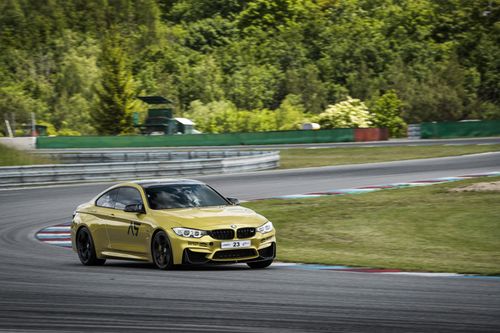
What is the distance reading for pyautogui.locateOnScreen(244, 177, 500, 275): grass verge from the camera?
46.9ft

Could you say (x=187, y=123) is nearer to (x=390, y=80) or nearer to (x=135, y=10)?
(x=390, y=80)

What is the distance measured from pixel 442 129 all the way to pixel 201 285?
53.2m

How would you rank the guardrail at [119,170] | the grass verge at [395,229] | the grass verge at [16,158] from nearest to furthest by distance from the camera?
1. the grass verge at [395,229]
2. the guardrail at [119,170]
3. the grass verge at [16,158]

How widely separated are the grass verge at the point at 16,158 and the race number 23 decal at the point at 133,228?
27.5 metres

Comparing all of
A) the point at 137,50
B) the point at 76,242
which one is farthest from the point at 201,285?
the point at 137,50

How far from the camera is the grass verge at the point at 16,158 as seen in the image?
4066cm

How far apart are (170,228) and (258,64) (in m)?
103

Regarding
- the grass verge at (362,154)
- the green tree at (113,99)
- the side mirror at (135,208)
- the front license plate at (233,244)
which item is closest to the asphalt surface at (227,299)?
the front license plate at (233,244)

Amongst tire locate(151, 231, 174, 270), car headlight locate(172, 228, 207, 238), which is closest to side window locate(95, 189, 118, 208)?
tire locate(151, 231, 174, 270)

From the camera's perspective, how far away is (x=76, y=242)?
1486cm

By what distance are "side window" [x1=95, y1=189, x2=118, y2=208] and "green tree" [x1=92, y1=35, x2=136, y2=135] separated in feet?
258

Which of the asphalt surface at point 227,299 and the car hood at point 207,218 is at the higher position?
the car hood at point 207,218

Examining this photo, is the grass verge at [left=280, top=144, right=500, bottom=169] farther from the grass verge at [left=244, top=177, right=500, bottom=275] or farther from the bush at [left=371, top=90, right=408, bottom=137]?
the bush at [left=371, top=90, right=408, bottom=137]

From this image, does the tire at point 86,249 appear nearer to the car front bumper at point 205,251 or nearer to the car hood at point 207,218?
the car hood at point 207,218
